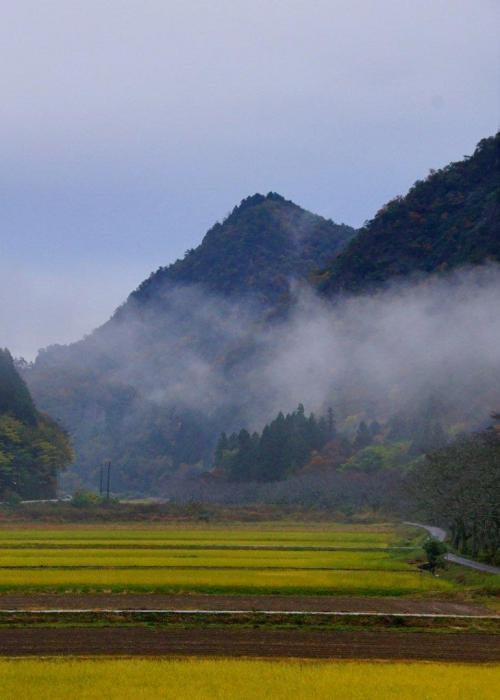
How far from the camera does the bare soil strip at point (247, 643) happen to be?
2662cm

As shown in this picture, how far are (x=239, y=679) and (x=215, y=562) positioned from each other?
2950 cm

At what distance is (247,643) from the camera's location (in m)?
28.2

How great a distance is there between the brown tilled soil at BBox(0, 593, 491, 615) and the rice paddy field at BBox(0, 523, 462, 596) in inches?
62.5

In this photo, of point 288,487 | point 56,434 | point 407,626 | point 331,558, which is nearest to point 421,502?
point 331,558

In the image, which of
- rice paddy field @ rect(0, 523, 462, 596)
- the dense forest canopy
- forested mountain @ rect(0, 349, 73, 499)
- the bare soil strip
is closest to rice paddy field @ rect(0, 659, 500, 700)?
the bare soil strip

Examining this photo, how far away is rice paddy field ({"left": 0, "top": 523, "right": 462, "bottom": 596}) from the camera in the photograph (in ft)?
134

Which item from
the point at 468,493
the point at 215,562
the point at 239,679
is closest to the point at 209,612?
the point at 239,679

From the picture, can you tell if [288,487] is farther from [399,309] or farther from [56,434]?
[399,309]

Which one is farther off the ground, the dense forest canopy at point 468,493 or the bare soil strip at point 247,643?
the dense forest canopy at point 468,493

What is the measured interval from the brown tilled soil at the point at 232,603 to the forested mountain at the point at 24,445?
8683cm

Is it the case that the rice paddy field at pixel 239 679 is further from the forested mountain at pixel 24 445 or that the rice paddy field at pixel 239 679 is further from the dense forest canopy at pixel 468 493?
the forested mountain at pixel 24 445

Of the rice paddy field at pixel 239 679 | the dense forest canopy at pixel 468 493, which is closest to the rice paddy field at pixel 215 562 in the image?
the dense forest canopy at pixel 468 493

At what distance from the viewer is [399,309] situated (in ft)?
595

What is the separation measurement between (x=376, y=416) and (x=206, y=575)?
121 meters
